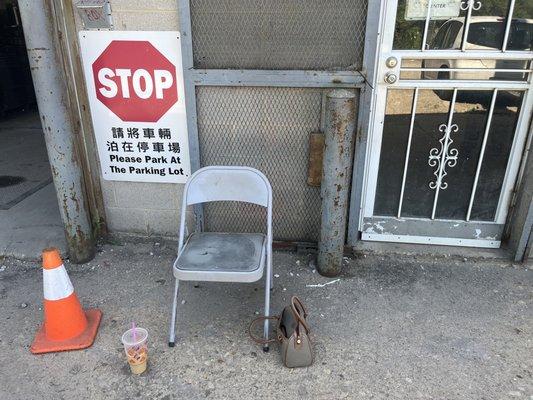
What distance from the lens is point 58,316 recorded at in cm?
246

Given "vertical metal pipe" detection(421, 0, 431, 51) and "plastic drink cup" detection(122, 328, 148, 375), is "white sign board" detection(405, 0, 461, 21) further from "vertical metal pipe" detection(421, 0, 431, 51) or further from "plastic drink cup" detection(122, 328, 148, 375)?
"plastic drink cup" detection(122, 328, 148, 375)

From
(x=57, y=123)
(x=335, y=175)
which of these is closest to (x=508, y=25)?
(x=335, y=175)

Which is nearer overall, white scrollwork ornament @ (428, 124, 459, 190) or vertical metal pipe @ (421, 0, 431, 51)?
vertical metal pipe @ (421, 0, 431, 51)

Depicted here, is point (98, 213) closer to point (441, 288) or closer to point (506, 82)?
point (441, 288)

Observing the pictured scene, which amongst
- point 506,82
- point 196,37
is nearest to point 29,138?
point 196,37

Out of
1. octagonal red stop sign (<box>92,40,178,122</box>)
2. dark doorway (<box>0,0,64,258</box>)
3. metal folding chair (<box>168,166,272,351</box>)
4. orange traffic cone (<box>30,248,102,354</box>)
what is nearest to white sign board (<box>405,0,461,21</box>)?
metal folding chair (<box>168,166,272,351</box>)

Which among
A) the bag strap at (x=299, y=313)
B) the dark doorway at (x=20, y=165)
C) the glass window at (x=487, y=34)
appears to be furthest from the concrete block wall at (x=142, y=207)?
the glass window at (x=487, y=34)

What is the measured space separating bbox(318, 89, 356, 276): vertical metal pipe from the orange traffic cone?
164cm

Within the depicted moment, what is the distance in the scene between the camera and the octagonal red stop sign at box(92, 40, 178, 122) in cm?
296

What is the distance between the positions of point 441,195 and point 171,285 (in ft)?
7.12

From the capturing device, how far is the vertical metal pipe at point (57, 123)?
8.87 ft

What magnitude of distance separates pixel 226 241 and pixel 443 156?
175 centimetres

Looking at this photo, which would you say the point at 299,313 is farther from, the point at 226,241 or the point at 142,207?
the point at 142,207

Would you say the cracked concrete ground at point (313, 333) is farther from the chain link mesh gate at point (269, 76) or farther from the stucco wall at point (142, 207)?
the chain link mesh gate at point (269, 76)
